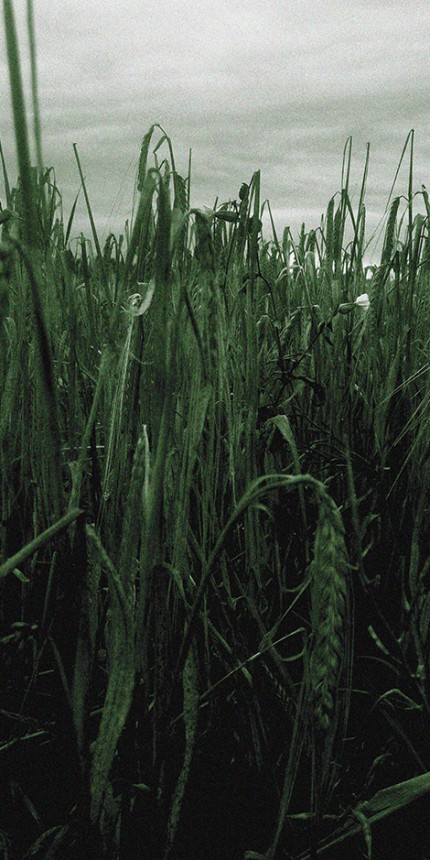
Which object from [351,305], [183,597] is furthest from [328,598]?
[351,305]

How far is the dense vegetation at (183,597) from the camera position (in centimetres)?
50

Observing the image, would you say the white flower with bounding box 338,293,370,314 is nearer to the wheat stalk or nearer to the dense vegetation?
the dense vegetation

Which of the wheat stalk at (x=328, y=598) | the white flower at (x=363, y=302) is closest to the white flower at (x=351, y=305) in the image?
the white flower at (x=363, y=302)

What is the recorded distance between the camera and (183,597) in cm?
55

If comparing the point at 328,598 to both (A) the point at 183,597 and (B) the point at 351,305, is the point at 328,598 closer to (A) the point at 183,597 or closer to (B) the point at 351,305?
(A) the point at 183,597

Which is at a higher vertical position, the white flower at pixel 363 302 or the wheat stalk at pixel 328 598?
the white flower at pixel 363 302

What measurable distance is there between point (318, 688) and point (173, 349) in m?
0.25

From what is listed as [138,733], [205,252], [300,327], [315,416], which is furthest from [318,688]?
[300,327]

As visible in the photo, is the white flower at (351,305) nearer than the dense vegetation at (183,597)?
No

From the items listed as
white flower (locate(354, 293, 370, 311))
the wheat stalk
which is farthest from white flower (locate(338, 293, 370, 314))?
the wheat stalk

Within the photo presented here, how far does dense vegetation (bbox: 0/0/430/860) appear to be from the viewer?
19.6 inches

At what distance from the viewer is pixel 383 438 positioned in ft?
3.04

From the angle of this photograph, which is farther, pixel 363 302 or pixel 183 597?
pixel 363 302

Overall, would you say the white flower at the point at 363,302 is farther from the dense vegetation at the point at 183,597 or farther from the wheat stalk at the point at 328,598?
the wheat stalk at the point at 328,598
